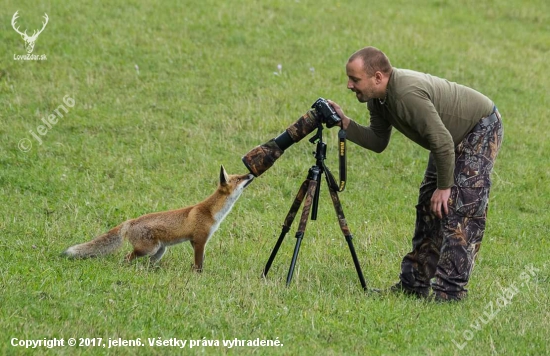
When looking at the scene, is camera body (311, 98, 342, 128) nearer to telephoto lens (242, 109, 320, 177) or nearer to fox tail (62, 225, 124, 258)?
telephoto lens (242, 109, 320, 177)

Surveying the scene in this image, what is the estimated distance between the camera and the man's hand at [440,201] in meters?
8.04

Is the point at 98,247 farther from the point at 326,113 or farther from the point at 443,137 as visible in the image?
the point at 443,137

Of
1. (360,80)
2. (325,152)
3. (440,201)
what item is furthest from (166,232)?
(440,201)

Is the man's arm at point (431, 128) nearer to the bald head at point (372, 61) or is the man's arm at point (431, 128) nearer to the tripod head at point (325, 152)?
the bald head at point (372, 61)

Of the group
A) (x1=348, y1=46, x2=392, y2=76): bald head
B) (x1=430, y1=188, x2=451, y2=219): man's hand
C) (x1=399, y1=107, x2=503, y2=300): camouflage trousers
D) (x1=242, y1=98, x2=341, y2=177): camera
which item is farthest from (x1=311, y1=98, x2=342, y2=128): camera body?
(x1=399, y1=107, x2=503, y2=300): camouflage trousers

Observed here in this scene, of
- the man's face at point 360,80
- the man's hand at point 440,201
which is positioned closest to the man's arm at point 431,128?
the man's hand at point 440,201

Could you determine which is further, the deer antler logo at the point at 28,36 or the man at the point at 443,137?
the deer antler logo at the point at 28,36

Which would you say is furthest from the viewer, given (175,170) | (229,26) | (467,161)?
(229,26)

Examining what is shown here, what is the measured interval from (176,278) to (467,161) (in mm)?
3232

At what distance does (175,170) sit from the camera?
13.6 metres

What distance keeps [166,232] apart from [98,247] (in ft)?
2.56

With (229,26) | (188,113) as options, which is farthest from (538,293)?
(229,26)

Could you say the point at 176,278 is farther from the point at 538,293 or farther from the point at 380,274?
the point at 538,293

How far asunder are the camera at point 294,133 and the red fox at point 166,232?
831 millimetres
